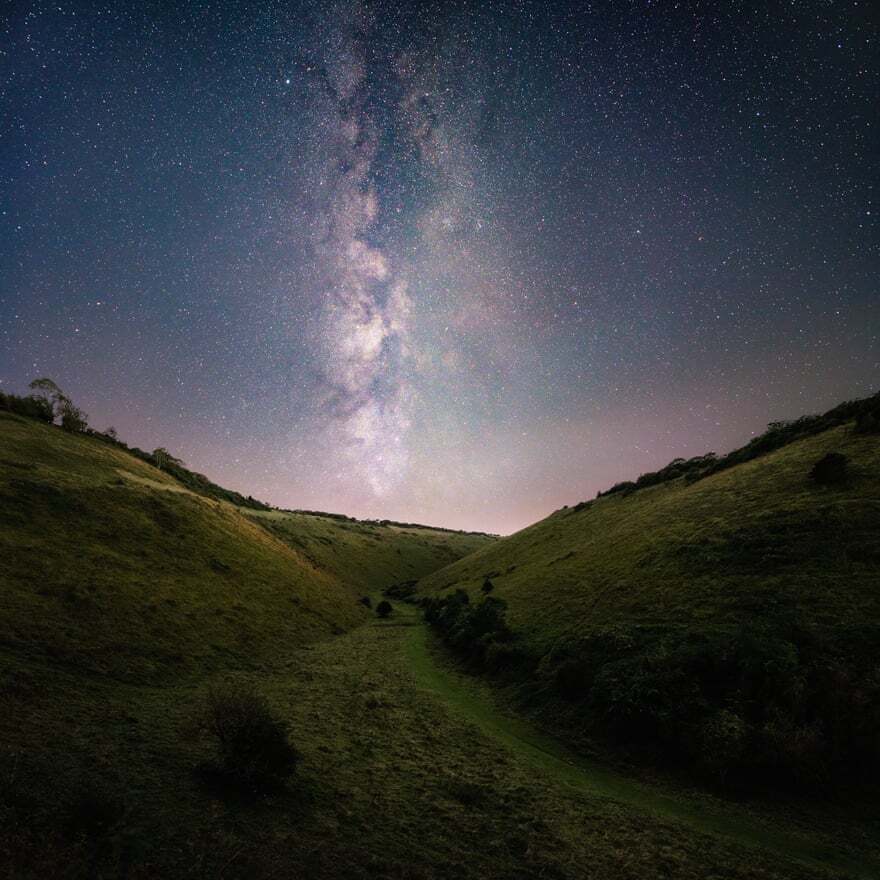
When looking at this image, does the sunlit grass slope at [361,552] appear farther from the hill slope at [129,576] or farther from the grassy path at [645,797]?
the grassy path at [645,797]

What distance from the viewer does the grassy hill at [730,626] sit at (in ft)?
37.9

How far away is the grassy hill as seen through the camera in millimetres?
11562

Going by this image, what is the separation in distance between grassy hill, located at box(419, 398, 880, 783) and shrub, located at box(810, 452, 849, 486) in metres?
0.44

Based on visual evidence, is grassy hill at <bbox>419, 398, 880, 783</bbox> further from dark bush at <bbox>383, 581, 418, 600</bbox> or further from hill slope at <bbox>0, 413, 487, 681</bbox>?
dark bush at <bbox>383, 581, 418, 600</bbox>

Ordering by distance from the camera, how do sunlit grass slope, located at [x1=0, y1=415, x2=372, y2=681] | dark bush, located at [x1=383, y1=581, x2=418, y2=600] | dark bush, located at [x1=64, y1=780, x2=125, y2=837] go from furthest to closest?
dark bush, located at [x1=383, y1=581, x2=418, y2=600], sunlit grass slope, located at [x1=0, y1=415, x2=372, y2=681], dark bush, located at [x1=64, y1=780, x2=125, y2=837]

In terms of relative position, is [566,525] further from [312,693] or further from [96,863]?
[96,863]

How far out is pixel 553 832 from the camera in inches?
352

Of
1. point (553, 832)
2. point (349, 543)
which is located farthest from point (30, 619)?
point (349, 543)

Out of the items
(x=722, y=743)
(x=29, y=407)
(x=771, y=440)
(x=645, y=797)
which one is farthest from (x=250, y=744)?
(x=29, y=407)

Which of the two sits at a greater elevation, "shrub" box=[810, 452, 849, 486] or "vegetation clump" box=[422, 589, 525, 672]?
"shrub" box=[810, 452, 849, 486]

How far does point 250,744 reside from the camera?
9.44 meters

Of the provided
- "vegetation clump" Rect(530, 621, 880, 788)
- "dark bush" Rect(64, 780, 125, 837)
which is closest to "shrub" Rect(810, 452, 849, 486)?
"vegetation clump" Rect(530, 621, 880, 788)

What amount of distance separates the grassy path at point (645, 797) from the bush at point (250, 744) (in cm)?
748

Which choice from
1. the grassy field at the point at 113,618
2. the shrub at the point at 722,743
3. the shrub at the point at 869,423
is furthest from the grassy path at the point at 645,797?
the shrub at the point at 869,423
